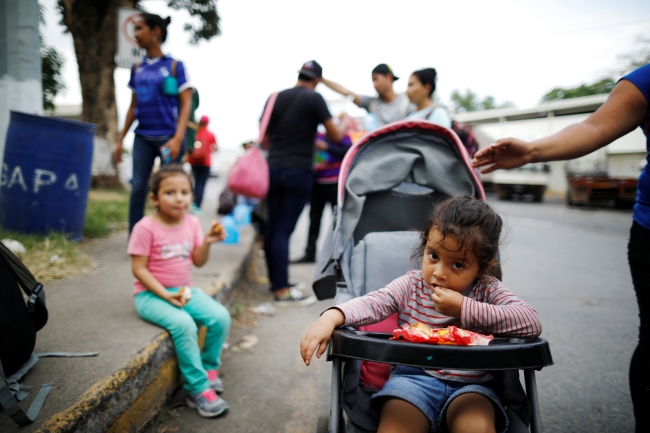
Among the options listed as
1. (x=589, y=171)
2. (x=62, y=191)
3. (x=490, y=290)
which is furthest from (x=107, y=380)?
(x=589, y=171)

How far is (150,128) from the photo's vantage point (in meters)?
3.67

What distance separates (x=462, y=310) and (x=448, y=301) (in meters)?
0.06

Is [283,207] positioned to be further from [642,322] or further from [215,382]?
[642,322]

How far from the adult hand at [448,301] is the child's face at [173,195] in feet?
5.24

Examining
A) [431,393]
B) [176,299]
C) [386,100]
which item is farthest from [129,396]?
[386,100]

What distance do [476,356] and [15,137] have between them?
4.27 m

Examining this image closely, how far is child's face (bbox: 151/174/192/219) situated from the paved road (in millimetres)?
1103

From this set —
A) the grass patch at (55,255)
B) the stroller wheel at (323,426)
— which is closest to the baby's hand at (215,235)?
the stroller wheel at (323,426)

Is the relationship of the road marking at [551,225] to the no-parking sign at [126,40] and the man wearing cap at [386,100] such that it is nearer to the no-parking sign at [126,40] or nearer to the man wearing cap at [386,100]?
the man wearing cap at [386,100]

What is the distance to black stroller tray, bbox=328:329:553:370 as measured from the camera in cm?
118

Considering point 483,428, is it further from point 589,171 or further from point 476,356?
point 589,171

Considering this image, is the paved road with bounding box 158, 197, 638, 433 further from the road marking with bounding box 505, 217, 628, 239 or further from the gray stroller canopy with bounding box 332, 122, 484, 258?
the road marking with bounding box 505, 217, 628, 239

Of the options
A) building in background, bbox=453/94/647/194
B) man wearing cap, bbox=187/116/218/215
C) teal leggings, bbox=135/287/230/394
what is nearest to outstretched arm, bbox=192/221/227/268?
teal leggings, bbox=135/287/230/394

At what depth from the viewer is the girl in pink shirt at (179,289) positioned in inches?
87.9
